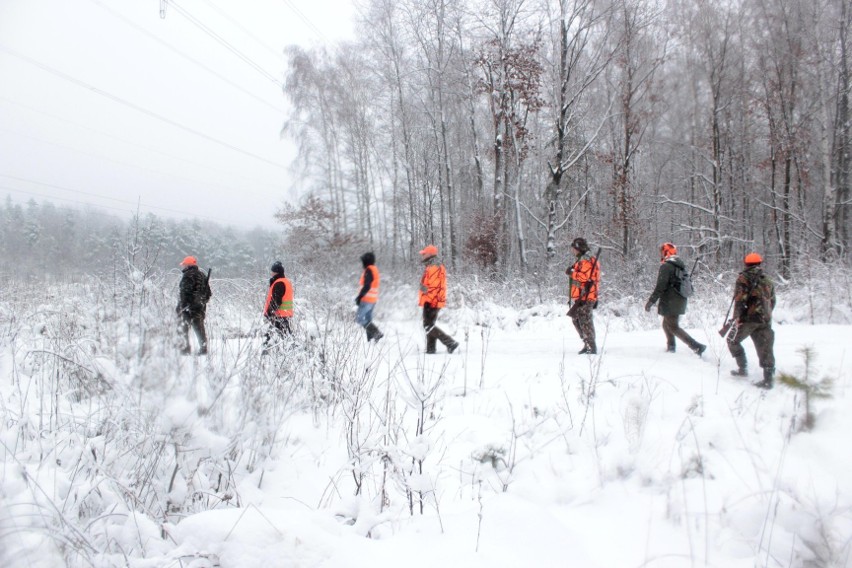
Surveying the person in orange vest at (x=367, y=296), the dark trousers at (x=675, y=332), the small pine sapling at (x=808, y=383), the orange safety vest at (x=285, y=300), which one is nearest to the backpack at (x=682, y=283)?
the dark trousers at (x=675, y=332)

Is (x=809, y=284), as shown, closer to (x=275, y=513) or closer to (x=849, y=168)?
(x=849, y=168)

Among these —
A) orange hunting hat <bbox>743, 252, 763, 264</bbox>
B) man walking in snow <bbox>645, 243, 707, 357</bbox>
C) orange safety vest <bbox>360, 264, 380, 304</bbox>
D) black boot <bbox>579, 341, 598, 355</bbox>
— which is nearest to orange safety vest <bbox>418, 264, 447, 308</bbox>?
orange safety vest <bbox>360, 264, 380, 304</bbox>

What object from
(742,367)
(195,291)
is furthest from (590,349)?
(195,291)

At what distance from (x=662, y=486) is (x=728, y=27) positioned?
19.8 meters

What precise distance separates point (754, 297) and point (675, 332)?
4.25ft

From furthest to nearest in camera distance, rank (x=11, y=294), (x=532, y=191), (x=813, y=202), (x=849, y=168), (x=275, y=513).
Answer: (x=532, y=191)
(x=813, y=202)
(x=849, y=168)
(x=11, y=294)
(x=275, y=513)

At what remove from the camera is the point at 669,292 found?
6.00 metres

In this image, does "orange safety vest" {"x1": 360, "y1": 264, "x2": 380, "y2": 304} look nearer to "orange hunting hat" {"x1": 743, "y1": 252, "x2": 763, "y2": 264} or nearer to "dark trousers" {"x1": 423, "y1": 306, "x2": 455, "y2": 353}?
"dark trousers" {"x1": 423, "y1": 306, "x2": 455, "y2": 353}

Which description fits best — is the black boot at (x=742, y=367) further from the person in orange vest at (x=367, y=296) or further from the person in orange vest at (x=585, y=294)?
the person in orange vest at (x=367, y=296)

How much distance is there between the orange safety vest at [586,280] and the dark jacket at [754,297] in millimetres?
1680

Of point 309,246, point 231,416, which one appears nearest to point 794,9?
point 309,246

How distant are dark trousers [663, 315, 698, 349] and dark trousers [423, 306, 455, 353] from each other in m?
3.04

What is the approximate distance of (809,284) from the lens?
948 cm

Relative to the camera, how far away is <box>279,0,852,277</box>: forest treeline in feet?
44.0
